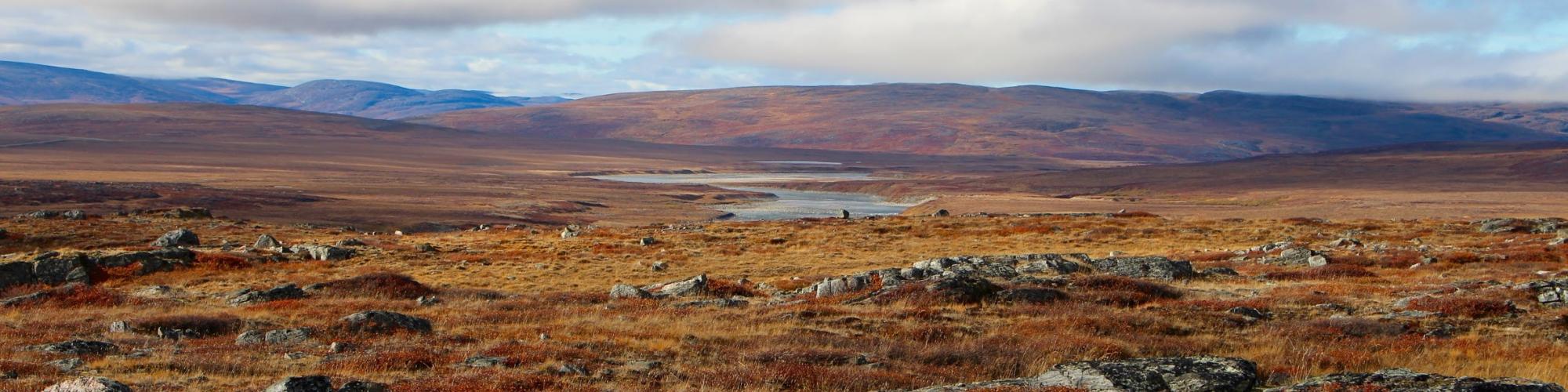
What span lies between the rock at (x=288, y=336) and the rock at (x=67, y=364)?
259 cm

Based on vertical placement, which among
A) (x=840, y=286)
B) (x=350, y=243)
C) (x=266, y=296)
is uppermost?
(x=840, y=286)

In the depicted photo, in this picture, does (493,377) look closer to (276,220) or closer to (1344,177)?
(276,220)

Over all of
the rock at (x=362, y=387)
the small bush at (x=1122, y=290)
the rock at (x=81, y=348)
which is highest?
the rock at (x=362, y=387)

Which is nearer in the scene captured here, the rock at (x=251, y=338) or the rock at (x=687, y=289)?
the rock at (x=251, y=338)

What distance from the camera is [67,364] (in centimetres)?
1152

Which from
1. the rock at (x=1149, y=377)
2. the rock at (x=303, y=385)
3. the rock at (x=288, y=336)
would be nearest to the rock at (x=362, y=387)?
the rock at (x=303, y=385)

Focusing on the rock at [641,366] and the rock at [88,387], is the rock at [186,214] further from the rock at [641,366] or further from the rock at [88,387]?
the rock at [88,387]

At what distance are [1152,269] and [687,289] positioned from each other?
11.0 metres

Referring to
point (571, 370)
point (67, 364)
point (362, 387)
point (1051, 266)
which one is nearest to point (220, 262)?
point (67, 364)

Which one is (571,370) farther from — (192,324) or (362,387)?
(192,324)

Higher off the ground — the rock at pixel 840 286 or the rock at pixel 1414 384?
the rock at pixel 1414 384

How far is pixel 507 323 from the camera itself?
17.2 meters

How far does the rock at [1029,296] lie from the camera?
18.9 metres

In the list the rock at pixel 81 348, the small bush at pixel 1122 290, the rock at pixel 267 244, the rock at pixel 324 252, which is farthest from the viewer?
the rock at pixel 267 244
